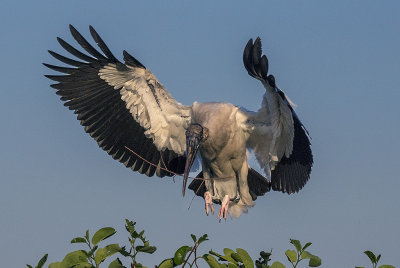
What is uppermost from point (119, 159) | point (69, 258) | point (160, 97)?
point (160, 97)

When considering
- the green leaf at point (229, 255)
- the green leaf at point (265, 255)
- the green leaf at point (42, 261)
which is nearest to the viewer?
the green leaf at point (42, 261)

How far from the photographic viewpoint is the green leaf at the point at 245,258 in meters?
4.14

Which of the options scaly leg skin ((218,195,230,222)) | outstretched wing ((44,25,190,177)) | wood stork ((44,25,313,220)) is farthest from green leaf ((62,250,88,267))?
scaly leg skin ((218,195,230,222))

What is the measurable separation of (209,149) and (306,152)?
1.15 metres

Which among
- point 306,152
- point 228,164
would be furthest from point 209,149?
point 306,152

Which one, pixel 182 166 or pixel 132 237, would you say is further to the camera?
pixel 182 166

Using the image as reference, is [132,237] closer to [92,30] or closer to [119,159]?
[92,30]

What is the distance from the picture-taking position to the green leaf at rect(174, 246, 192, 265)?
411cm

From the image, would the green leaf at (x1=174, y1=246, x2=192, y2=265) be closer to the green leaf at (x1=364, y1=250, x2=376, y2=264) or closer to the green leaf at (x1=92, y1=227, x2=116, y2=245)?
the green leaf at (x1=92, y1=227, x2=116, y2=245)

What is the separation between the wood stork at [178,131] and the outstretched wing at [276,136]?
0.01 metres

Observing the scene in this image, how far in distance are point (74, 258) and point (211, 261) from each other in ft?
2.54

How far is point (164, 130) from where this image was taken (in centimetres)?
890

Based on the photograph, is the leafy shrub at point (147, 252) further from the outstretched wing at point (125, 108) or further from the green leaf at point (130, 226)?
the outstretched wing at point (125, 108)

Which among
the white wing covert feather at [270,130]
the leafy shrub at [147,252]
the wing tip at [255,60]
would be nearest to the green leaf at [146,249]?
the leafy shrub at [147,252]
